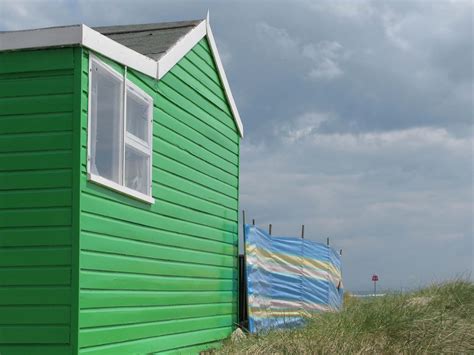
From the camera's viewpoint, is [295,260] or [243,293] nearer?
[243,293]

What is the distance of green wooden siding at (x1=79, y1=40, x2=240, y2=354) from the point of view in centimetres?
694

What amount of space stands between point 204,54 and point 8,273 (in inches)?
200

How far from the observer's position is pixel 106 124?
734 centimetres

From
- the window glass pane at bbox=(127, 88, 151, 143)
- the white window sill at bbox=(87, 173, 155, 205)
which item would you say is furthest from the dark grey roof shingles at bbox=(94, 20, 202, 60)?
the white window sill at bbox=(87, 173, 155, 205)

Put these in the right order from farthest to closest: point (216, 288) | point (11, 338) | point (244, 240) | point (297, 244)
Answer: point (297, 244)
point (244, 240)
point (216, 288)
point (11, 338)

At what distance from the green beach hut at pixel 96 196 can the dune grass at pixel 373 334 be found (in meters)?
1.24

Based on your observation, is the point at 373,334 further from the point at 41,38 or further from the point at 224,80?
the point at 41,38

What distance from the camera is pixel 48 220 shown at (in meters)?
6.66

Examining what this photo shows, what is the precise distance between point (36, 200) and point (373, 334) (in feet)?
15.9

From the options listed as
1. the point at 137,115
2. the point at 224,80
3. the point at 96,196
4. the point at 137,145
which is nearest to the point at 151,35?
the point at 224,80

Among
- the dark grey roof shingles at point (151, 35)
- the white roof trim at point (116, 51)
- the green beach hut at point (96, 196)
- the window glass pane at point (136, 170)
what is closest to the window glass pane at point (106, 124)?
the green beach hut at point (96, 196)

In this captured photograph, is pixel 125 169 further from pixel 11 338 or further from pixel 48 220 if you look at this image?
pixel 11 338

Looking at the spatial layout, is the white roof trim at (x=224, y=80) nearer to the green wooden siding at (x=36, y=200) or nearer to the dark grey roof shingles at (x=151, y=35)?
the dark grey roof shingles at (x=151, y=35)

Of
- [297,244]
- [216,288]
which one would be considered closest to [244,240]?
[216,288]
